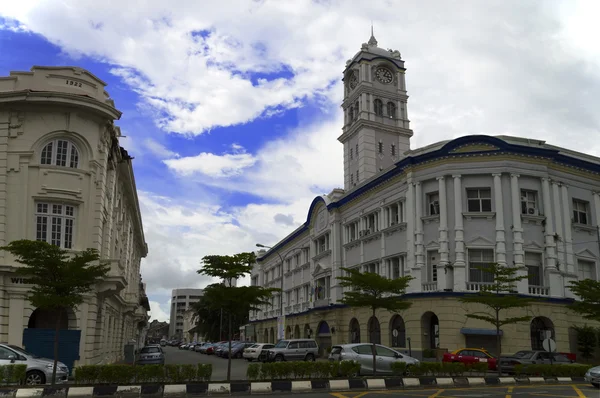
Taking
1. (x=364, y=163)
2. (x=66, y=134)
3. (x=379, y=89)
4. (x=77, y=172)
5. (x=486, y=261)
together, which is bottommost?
(x=486, y=261)

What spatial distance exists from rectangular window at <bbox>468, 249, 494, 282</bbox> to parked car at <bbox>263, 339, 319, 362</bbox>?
1185 cm

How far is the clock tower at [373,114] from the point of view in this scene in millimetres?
65062

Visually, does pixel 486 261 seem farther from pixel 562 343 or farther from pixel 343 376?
pixel 343 376

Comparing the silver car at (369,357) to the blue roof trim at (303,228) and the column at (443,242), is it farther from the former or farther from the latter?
the blue roof trim at (303,228)

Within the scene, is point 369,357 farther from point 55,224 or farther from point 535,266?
point 55,224

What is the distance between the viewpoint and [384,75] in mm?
69188

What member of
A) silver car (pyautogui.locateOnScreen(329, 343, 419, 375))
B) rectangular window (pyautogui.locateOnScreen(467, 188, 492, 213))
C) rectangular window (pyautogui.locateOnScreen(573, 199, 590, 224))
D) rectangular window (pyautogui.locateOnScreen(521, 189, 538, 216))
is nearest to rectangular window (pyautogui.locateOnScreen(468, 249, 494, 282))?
rectangular window (pyautogui.locateOnScreen(467, 188, 492, 213))

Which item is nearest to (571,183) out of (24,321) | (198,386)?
(198,386)

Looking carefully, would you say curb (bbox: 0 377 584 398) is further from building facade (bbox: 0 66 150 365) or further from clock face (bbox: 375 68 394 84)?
clock face (bbox: 375 68 394 84)

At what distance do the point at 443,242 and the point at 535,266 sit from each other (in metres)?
5.96

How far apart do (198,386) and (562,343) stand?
82.5 feet

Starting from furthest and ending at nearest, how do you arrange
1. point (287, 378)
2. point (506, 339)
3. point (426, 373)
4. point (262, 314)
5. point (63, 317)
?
point (262, 314) → point (506, 339) → point (63, 317) → point (426, 373) → point (287, 378)

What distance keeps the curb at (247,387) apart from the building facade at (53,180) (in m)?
8.69

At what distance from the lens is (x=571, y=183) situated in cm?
3847
